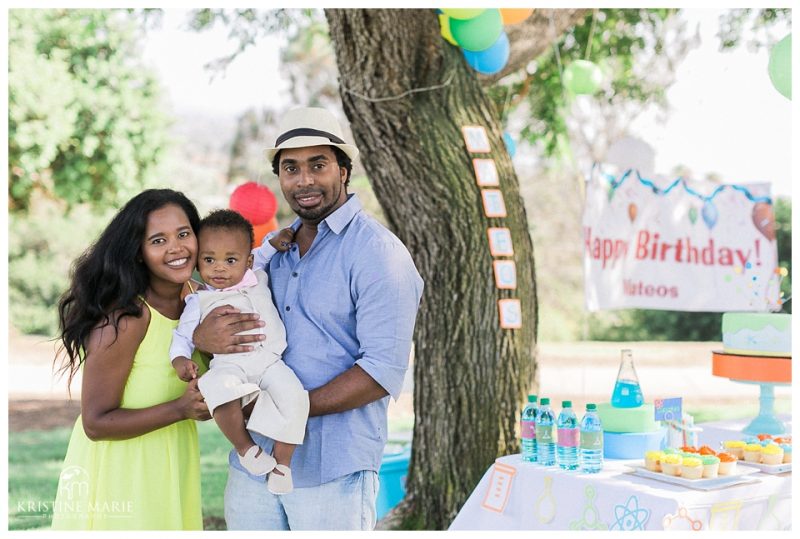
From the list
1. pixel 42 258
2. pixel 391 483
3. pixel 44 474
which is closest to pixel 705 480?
pixel 391 483

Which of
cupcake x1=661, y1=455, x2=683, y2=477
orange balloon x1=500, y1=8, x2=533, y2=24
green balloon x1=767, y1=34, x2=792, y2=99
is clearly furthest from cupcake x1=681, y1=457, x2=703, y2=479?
orange balloon x1=500, y1=8, x2=533, y2=24

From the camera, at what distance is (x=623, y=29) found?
7035mm

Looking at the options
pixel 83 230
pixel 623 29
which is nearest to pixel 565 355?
pixel 623 29

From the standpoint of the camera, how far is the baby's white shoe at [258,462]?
2.31 metres

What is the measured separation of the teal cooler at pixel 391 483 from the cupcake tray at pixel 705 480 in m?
1.98

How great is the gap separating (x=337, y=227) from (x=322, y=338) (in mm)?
330

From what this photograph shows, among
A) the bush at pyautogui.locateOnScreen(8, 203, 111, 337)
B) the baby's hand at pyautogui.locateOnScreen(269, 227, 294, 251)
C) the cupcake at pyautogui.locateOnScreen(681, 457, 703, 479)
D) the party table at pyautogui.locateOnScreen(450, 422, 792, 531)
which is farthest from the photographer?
the bush at pyautogui.locateOnScreen(8, 203, 111, 337)

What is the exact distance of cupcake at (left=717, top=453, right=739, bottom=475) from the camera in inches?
114

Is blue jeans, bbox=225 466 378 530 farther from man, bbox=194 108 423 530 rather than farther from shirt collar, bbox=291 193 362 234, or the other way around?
shirt collar, bbox=291 193 362 234

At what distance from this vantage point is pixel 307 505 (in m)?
2.37

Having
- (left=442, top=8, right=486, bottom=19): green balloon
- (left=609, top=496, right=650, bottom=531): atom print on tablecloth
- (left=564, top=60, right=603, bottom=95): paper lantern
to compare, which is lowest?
(left=609, top=496, right=650, bottom=531): atom print on tablecloth

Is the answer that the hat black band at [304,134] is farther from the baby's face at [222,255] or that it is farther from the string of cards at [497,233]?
the string of cards at [497,233]

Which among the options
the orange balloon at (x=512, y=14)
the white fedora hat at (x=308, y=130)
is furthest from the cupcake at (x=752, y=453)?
the orange balloon at (x=512, y=14)

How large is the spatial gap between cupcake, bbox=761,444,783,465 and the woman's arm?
81.0 inches
